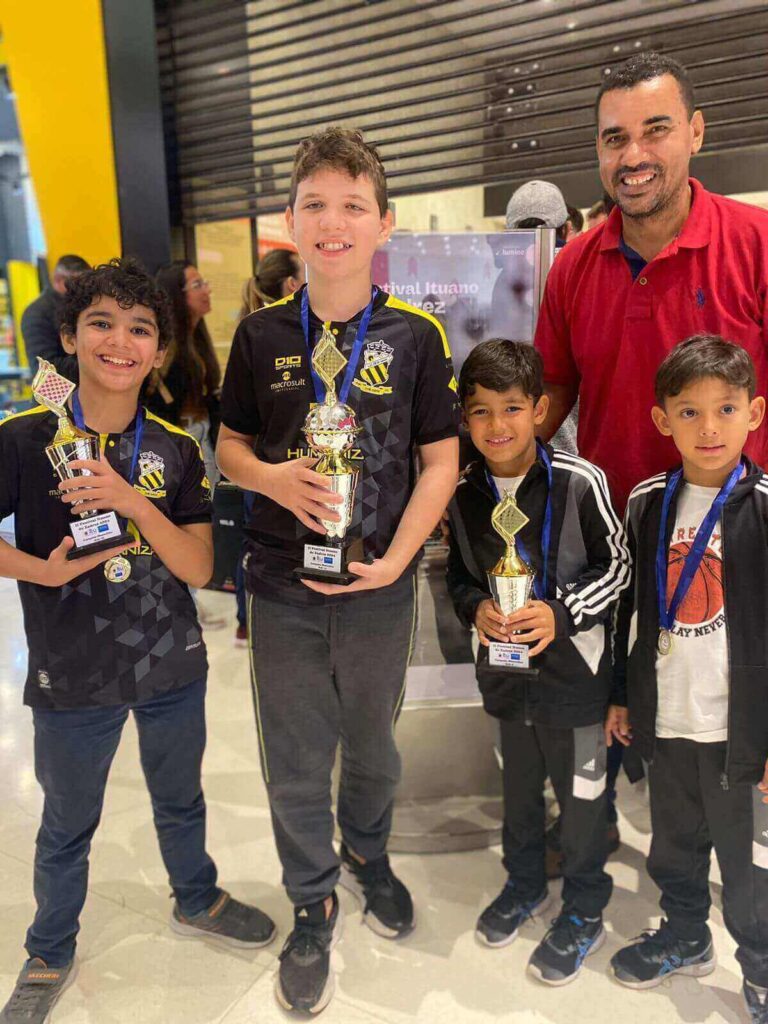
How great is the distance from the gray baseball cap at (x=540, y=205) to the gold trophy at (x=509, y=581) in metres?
1.24

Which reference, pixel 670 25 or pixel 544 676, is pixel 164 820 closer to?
pixel 544 676

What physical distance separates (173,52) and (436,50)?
5.95ft

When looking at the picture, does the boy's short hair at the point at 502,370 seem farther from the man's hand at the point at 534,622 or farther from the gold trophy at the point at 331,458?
the man's hand at the point at 534,622

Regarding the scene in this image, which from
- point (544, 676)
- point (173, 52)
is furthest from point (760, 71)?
point (173, 52)

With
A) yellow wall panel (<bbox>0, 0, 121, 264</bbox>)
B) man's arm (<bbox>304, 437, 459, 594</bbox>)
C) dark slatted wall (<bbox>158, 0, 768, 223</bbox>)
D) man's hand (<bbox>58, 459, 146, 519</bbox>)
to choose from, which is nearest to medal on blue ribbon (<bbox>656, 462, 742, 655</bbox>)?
man's arm (<bbox>304, 437, 459, 594</bbox>)

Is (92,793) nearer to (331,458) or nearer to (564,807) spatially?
(331,458)

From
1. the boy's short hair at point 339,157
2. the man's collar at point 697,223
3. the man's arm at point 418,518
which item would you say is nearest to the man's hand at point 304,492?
the man's arm at point 418,518

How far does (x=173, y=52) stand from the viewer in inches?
177

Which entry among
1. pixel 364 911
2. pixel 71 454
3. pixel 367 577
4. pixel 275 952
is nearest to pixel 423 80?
pixel 71 454

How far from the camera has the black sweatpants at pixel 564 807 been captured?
1726 millimetres

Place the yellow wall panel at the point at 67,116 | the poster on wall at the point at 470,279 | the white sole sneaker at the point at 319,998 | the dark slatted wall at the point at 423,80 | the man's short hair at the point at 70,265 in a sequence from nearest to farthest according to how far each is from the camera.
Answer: the white sole sneaker at the point at 319,998 → the poster on wall at the point at 470,279 → the dark slatted wall at the point at 423,80 → the man's short hair at the point at 70,265 → the yellow wall panel at the point at 67,116

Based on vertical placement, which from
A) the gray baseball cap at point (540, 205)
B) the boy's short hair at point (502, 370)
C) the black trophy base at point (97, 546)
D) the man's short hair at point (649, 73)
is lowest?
the black trophy base at point (97, 546)

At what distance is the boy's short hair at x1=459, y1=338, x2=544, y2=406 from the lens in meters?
1.61

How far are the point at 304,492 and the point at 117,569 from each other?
495 mm
